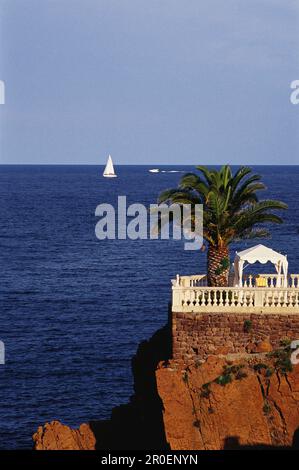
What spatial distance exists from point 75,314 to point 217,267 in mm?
34379

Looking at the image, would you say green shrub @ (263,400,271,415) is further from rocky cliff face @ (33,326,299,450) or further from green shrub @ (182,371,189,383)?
green shrub @ (182,371,189,383)

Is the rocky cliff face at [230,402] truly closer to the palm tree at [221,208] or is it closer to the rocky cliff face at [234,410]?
the rocky cliff face at [234,410]

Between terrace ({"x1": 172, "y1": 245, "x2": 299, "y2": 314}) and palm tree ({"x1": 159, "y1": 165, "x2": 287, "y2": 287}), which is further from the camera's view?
palm tree ({"x1": 159, "y1": 165, "x2": 287, "y2": 287})

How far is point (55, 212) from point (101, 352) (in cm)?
Result: 8913

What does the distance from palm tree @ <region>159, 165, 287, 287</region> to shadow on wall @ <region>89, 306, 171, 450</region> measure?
9.34 feet

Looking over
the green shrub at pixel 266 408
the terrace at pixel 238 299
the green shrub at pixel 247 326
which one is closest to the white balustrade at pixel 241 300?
the terrace at pixel 238 299

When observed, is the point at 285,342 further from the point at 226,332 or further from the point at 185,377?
the point at 185,377

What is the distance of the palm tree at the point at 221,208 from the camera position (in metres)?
28.7

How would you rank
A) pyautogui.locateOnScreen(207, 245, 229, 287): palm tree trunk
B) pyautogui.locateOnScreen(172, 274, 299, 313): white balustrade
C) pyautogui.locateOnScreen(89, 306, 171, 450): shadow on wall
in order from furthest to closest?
pyautogui.locateOnScreen(207, 245, 229, 287): palm tree trunk
pyautogui.locateOnScreen(89, 306, 171, 450): shadow on wall
pyautogui.locateOnScreen(172, 274, 299, 313): white balustrade

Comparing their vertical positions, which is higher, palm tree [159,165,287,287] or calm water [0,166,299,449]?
palm tree [159,165,287,287]

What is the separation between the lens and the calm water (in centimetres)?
4581

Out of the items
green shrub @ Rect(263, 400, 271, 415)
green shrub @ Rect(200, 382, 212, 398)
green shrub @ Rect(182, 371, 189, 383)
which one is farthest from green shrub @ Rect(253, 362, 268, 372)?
green shrub @ Rect(182, 371, 189, 383)

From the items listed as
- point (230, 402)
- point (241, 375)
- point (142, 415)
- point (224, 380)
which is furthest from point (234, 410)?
point (142, 415)

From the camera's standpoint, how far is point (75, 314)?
62281 mm
